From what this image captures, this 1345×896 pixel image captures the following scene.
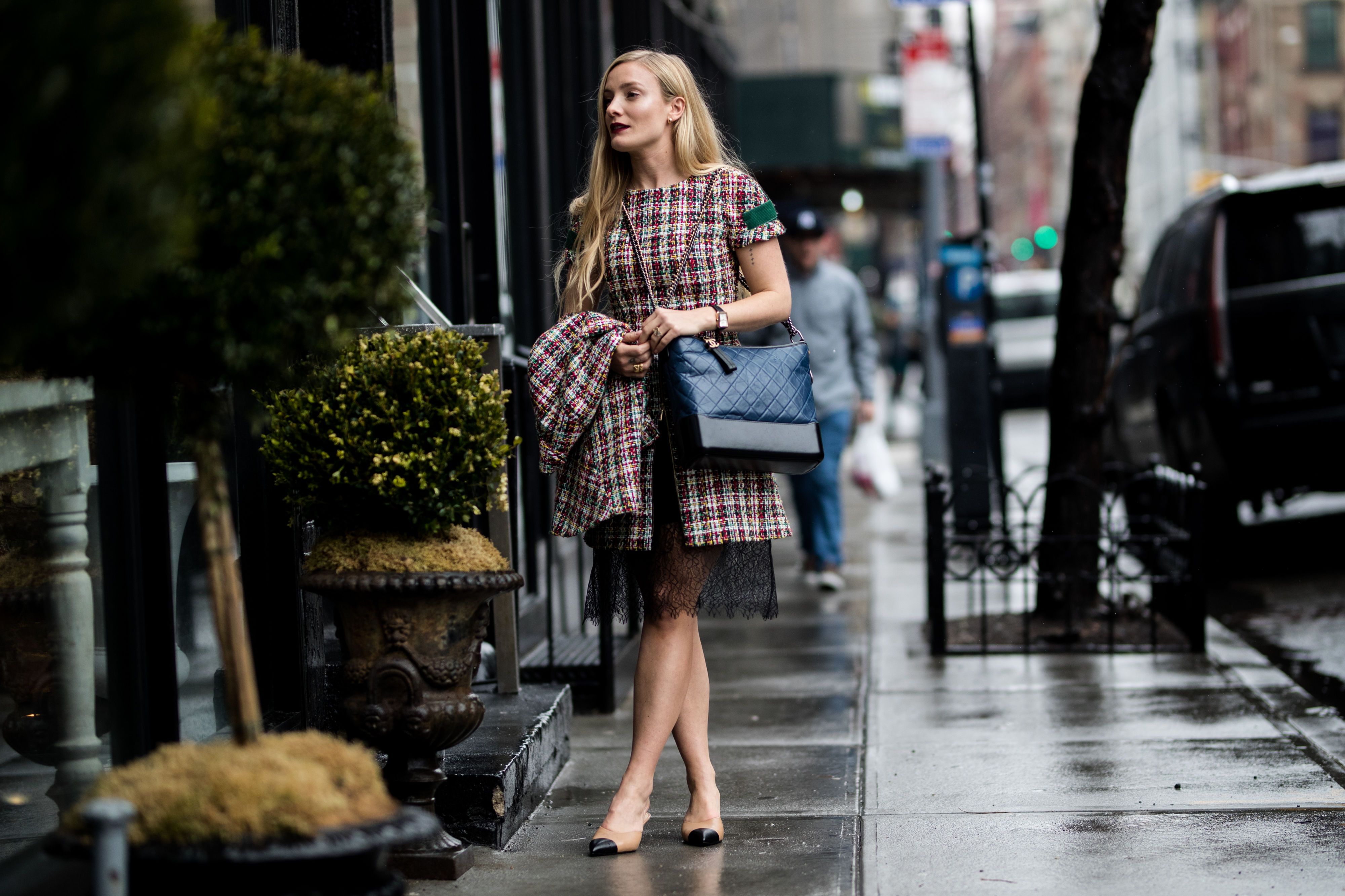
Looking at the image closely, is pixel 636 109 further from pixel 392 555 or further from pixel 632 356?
pixel 392 555

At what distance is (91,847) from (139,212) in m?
1.01

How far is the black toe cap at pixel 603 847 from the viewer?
12.9 ft

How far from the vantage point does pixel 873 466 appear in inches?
403

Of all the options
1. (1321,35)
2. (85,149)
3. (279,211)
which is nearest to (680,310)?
(279,211)

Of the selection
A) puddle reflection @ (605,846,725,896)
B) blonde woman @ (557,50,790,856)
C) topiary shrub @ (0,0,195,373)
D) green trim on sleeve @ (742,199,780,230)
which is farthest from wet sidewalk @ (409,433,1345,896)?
topiary shrub @ (0,0,195,373)

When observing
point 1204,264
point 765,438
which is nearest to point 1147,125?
point 1204,264

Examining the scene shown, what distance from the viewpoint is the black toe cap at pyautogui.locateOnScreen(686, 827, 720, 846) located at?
4.00 meters

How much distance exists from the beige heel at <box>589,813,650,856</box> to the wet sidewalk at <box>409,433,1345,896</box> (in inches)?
1.3

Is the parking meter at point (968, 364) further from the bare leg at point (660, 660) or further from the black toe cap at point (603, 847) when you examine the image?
the black toe cap at point (603, 847)

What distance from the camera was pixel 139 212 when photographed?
6.16ft

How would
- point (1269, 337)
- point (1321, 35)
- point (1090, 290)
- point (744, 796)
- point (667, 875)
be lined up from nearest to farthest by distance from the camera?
point (667, 875) < point (744, 796) < point (1090, 290) < point (1269, 337) < point (1321, 35)

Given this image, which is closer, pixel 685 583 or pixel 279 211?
pixel 279 211

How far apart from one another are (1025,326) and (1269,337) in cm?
1919

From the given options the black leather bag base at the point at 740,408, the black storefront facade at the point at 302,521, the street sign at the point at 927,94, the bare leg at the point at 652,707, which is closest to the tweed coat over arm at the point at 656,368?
the black leather bag base at the point at 740,408
